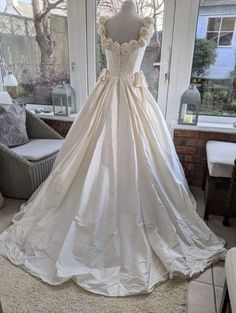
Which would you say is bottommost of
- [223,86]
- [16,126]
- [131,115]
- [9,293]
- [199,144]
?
[9,293]

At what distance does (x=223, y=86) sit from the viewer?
7.12 ft

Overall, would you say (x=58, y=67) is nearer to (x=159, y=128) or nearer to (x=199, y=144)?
(x=159, y=128)

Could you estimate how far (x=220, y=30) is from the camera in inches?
80.0

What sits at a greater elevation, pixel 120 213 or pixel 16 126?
pixel 16 126

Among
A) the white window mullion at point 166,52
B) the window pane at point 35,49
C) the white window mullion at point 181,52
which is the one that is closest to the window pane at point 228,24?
the white window mullion at point 181,52

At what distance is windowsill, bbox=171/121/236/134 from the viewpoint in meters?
2.13

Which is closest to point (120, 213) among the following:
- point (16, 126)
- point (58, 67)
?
point (16, 126)

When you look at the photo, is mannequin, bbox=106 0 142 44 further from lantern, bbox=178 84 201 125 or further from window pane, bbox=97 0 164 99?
lantern, bbox=178 84 201 125

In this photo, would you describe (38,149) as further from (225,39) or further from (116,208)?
(225,39)

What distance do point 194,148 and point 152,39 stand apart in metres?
1.07

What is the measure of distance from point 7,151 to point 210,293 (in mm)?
1711

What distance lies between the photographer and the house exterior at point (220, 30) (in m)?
1.98

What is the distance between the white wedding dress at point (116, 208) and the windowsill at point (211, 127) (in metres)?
0.55

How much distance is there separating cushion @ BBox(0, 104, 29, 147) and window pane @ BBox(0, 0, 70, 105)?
1.68 ft
